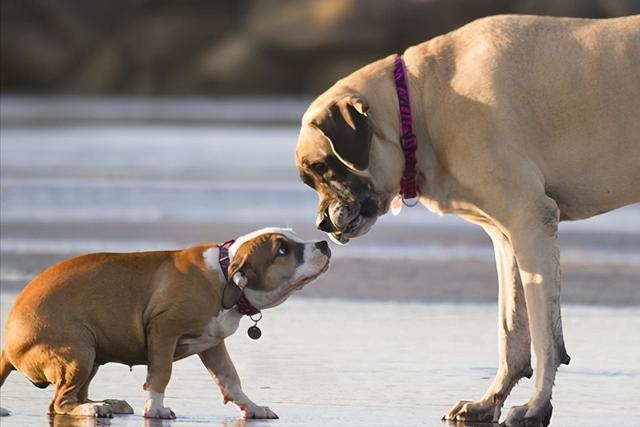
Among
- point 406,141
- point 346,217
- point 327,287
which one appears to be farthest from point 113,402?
point 327,287

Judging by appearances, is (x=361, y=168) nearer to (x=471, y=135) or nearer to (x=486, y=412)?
(x=471, y=135)

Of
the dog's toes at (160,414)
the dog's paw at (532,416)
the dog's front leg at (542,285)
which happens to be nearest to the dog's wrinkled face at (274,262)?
the dog's toes at (160,414)

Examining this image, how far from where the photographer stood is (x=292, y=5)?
4322 centimetres

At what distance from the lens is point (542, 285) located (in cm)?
725

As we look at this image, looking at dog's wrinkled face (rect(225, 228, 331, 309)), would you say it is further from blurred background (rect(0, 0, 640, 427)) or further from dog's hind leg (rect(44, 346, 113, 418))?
dog's hind leg (rect(44, 346, 113, 418))

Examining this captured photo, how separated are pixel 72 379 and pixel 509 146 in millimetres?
2044

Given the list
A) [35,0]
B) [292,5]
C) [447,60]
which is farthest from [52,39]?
[447,60]

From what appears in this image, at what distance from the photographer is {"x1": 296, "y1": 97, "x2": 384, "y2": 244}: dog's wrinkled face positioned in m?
7.30

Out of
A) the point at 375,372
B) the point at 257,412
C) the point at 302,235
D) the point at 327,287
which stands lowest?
the point at 302,235

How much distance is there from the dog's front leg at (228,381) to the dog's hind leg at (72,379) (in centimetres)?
52

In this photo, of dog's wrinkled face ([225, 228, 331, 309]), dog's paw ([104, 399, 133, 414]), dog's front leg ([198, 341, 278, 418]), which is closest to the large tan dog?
dog's wrinkled face ([225, 228, 331, 309])

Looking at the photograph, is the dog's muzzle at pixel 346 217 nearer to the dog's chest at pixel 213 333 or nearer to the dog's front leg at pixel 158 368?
the dog's chest at pixel 213 333

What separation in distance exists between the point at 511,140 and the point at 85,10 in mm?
40717

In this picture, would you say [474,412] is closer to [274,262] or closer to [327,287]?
[274,262]
